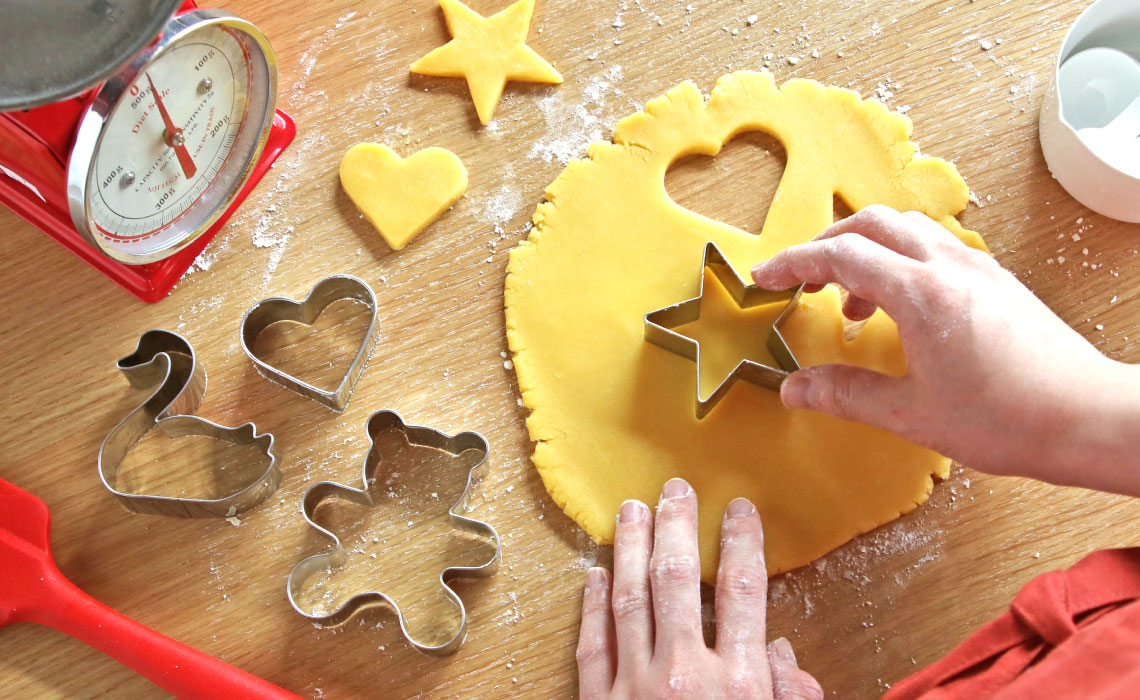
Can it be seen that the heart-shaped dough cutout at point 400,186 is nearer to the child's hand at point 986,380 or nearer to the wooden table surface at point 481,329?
the wooden table surface at point 481,329

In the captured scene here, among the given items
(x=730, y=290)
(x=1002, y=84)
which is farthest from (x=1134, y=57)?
(x=730, y=290)

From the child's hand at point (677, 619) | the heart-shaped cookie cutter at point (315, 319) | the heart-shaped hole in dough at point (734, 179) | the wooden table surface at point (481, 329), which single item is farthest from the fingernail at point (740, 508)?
the heart-shaped cookie cutter at point (315, 319)

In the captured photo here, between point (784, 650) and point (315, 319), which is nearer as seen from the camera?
point (784, 650)

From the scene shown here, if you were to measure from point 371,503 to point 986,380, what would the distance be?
79cm

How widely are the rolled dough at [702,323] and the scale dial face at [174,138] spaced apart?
0.41 metres

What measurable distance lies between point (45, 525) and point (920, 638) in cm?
120

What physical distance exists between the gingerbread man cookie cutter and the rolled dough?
0.8 inches

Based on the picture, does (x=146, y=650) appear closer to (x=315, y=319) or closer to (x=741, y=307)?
(x=315, y=319)

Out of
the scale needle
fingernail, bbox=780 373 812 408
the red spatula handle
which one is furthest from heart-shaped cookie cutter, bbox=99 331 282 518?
fingernail, bbox=780 373 812 408

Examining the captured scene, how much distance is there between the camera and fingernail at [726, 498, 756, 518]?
1.05 metres

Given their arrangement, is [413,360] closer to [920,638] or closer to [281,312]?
[281,312]

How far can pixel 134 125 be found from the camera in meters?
0.90

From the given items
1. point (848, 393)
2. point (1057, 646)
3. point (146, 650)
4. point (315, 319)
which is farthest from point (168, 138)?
point (1057, 646)

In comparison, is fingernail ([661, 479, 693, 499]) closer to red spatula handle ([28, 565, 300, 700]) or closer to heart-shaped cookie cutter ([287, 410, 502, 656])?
heart-shaped cookie cutter ([287, 410, 502, 656])
